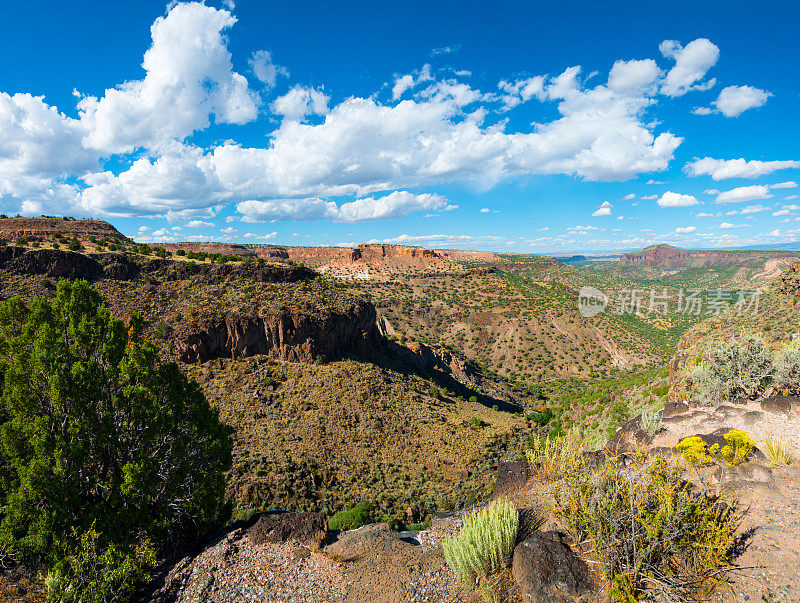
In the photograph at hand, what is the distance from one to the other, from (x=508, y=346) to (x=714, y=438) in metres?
57.6

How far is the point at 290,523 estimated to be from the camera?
12.6 m

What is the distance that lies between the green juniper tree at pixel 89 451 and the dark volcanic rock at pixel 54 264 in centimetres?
3146

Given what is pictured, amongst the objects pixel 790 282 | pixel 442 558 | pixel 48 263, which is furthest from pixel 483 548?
pixel 48 263

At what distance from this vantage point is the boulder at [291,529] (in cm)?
1198

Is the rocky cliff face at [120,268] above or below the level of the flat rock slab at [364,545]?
above

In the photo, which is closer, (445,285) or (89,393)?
(89,393)

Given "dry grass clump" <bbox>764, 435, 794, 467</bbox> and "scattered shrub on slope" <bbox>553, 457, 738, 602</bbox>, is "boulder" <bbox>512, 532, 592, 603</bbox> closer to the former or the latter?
"scattered shrub on slope" <bbox>553, 457, 738, 602</bbox>

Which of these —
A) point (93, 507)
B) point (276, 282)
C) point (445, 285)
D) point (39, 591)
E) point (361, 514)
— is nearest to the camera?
point (39, 591)

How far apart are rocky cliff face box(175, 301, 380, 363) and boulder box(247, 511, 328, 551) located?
22255 millimetres

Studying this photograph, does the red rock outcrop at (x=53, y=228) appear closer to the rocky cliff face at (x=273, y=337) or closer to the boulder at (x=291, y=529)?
the rocky cliff face at (x=273, y=337)

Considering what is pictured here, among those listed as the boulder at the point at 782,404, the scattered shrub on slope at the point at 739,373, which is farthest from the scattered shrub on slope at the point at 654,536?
the scattered shrub on slope at the point at 739,373

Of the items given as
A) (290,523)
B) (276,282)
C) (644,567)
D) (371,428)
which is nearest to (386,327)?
(276,282)

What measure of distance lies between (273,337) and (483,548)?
96.8 ft

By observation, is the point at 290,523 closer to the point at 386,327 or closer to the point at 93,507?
the point at 93,507
